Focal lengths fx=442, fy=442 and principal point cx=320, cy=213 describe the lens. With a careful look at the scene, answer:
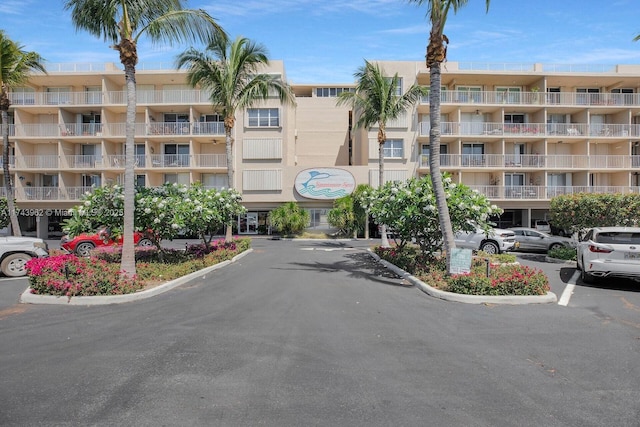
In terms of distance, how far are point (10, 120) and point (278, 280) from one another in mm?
35520

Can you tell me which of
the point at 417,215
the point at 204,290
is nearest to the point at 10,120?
the point at 204,290

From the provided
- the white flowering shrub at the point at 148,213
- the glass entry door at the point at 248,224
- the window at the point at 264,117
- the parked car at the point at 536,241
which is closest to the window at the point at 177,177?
the glass entry door at the point at 248,224

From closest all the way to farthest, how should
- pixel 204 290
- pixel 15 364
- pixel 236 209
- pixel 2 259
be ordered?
pixel 15 364 → pixel 204 290 → pixel 2 259 → pixel 236 209

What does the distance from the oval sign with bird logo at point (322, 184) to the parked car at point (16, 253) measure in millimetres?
24116

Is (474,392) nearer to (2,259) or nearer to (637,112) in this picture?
(2,259)

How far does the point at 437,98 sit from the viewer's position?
1180 centimetres

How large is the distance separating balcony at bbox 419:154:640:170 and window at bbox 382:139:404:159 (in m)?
2.43

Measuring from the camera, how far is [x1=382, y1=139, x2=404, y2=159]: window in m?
36.0

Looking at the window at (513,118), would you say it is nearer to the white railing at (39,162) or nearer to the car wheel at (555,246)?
the car wheel at (555,246)

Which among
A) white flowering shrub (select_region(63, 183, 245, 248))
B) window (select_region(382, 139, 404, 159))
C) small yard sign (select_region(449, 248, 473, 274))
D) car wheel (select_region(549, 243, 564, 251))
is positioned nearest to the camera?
small yard sign (select_region(449, 248, 473, 274))

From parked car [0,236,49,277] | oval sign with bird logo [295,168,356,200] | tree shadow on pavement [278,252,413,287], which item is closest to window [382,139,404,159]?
oval sign with bird logo [295,168,356,200]

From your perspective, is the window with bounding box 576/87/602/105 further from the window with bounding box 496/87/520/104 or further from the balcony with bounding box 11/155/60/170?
the balcony with bounding box 11/155/60/170

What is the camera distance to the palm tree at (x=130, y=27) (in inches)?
440

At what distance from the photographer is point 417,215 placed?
12.6 meters
